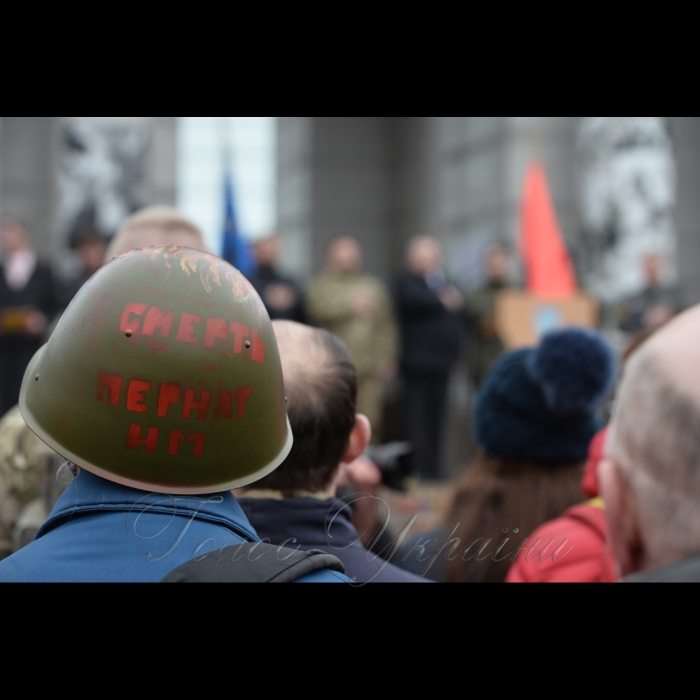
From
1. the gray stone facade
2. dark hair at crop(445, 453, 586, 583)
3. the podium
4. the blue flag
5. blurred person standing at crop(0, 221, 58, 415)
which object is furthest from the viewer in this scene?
the gray stone facade

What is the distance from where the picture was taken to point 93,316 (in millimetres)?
1282

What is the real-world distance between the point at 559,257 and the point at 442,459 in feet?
6.69

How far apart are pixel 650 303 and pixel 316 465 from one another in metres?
6.76

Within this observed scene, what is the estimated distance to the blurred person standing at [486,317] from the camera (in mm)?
7777

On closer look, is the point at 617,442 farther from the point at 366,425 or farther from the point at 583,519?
the point at 583,519

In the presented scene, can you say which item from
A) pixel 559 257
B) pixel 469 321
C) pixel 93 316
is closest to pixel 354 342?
pixel 469 321

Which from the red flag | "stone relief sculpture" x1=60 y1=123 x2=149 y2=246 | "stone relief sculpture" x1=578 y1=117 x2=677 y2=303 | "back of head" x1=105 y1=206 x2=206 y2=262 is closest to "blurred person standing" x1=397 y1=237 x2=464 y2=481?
the red flag

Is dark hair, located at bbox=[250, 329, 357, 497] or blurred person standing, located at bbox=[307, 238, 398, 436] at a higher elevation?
dark hair, located at bbox=[250, 329, 357, 497]

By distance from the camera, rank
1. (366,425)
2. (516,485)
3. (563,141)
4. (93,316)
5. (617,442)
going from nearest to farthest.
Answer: (617,442)
(93,316)
(366,425)
(516,485)
(563,141)

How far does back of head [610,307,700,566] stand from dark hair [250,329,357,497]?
2.06 ft

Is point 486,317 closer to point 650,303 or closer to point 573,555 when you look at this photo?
point 650,303

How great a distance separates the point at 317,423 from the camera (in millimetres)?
1624

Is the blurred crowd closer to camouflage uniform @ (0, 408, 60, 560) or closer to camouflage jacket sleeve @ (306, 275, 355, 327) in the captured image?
camouflage uniform @ (0, 408, 60, 560)

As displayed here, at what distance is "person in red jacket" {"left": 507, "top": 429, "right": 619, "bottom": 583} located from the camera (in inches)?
71.4
